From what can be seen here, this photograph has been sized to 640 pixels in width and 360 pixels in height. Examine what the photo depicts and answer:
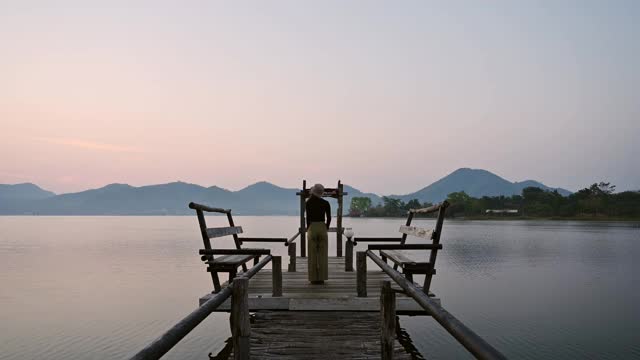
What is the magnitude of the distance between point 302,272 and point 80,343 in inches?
381

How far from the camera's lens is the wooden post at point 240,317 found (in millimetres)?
6414

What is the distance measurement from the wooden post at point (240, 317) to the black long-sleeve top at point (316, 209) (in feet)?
16.8

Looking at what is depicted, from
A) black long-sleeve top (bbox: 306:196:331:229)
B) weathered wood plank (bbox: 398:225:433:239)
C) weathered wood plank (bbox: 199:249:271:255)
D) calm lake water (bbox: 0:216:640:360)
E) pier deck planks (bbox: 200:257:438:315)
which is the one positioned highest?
black long-sleeve top (bbox: 306:196:331:229)

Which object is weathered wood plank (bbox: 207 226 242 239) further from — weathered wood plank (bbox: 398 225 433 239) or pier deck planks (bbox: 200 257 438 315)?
weathered wood plank (bbox: 398 225 433 239)

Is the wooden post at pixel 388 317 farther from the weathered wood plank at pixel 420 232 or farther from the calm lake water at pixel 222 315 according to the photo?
the calm lake water at pixel 222 315

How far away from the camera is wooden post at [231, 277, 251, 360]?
253 inches

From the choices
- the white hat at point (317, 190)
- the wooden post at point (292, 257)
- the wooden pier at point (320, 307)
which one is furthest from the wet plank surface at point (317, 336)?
the wooden post at point (292, 257)

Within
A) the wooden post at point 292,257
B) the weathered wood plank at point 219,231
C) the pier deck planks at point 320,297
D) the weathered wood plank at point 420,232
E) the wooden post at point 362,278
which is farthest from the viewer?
Answer: the wooden post at point 292,257

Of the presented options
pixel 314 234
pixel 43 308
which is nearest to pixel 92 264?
pixel 43 308

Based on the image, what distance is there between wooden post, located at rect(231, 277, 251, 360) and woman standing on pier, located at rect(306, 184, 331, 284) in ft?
15.8

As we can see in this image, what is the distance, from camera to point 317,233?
11.6m

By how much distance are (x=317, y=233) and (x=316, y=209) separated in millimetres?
543

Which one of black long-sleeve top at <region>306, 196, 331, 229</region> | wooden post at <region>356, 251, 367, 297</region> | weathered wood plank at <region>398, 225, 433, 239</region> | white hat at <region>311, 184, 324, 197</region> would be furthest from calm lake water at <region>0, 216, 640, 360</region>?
white hat at <region>311, 184, 324, 197</region>

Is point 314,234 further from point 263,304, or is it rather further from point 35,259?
point 35,259
